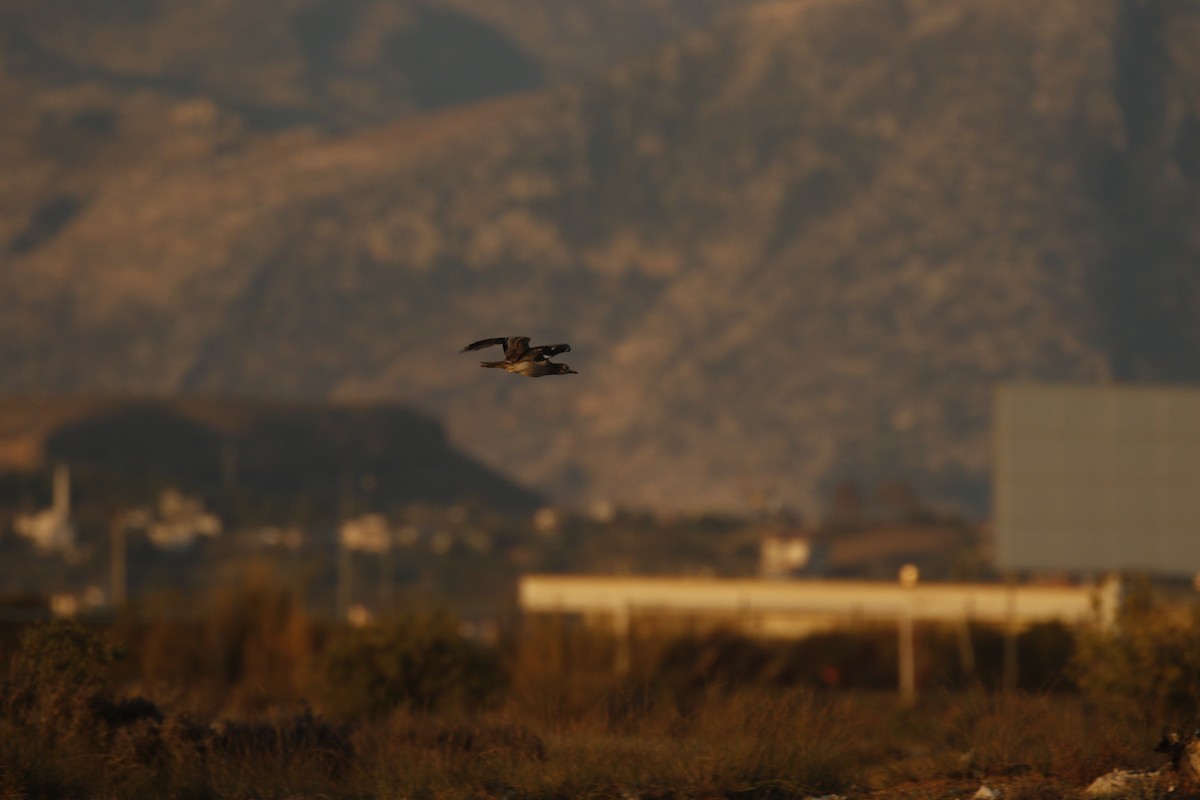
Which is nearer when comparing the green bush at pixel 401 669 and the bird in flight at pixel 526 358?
the bird in flight at pixel 526 358

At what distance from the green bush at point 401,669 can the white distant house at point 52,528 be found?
13196 cm

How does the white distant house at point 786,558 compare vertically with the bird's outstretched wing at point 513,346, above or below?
above

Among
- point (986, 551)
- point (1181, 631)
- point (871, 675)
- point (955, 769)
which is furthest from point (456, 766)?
point (986, 551)

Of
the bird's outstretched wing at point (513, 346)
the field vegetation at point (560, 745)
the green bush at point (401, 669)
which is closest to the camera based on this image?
the bird's outstretched wing at point (513, 346)

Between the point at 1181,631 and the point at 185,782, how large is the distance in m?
17.3

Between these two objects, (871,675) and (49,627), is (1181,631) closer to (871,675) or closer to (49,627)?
(49,627)

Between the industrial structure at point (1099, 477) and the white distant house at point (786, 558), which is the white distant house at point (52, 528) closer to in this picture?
the white distant house at point (786, 558)

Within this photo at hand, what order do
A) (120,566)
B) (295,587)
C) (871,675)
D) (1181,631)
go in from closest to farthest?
(1181,631) < (295,587) < (871,675) < (120,566)

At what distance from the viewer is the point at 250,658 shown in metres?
49.2

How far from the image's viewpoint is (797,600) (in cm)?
8131

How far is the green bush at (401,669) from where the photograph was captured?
35.5m

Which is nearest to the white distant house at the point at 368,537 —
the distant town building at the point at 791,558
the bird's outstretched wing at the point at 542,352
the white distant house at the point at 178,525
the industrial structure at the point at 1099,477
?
the white distant house at the point at 178,525

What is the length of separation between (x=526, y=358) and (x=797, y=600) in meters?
65.3

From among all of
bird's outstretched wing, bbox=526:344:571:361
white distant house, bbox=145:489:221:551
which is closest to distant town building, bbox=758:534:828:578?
white distant house, bbox=145:489:221:551
